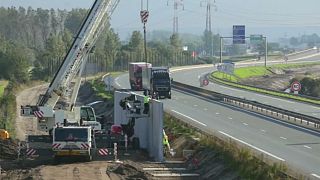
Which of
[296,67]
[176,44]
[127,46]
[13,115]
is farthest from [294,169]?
[176,44]

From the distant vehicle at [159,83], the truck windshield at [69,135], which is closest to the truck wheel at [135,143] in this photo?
the truck windshield at [69,135]

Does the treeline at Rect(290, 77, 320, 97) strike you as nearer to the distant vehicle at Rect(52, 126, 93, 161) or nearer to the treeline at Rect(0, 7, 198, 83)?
the treeline at Rect(0, 7, 198, 83)

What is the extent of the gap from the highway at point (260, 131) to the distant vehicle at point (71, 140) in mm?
8011

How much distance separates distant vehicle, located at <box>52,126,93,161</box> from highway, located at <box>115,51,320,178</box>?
8.01 metres

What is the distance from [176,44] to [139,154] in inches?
6279

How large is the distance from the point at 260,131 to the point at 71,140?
1432cm

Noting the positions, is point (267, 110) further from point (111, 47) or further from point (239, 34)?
point (111, 47)

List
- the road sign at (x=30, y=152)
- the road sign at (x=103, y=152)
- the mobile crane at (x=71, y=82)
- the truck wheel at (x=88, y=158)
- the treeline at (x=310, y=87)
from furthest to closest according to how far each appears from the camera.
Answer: the treeline at (x=310, y=87)
the mobile crane at (x=71, y=82)
the road sign at (x=30, y=152)
the road sign at (x=103, y=152)
the truck wheel at (x=88, y=158)

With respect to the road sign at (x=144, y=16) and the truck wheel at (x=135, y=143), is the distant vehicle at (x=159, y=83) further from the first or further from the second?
the truck wheel at (x=135, y=143)

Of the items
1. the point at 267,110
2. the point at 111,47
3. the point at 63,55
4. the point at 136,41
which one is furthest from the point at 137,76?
the point at 136,41

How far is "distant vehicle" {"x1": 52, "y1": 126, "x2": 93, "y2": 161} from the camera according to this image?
101 ft

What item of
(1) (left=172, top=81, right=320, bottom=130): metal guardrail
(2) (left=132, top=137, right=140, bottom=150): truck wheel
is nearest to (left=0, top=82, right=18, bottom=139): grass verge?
(2) (left=132, top=137, right=140, bottom=150): truck wheel

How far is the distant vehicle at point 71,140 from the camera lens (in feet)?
101

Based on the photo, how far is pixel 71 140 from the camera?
101 feet
